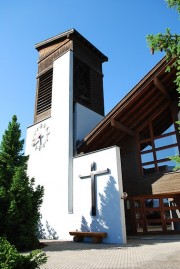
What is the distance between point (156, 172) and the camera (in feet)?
40.4

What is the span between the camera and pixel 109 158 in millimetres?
11414

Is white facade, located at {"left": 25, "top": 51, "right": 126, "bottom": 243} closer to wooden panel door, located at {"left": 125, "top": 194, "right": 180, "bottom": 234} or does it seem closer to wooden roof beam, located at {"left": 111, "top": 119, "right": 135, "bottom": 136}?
wooden roof beam, located at {"left": 111, "top": 119, "right": 135, "bottom": 136}

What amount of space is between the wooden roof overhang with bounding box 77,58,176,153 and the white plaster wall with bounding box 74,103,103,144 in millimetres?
1068

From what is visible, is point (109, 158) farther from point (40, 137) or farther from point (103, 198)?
point (40, 137)

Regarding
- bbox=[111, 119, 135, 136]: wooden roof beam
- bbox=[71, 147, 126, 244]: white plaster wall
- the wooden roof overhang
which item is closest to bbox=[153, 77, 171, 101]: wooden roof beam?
the wooden roof overhang

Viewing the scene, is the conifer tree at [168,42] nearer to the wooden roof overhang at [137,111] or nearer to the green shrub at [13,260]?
the green shrub at [13,260]

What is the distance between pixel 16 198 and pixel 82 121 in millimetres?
7127

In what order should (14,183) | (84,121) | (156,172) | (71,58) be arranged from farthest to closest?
(71,58)
(84,121)
(156,172)
(14,183)

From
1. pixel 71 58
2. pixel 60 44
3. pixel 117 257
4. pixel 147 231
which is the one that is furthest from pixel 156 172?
pixel 60 44

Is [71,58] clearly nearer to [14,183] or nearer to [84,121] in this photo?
[84,121]

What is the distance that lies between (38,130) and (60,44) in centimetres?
666

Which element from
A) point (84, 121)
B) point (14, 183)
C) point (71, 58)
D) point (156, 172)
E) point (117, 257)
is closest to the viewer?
point (117, 257)

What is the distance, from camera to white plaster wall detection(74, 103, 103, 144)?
14298 millimetres

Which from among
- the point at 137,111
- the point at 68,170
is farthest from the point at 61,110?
the point at 137,111
